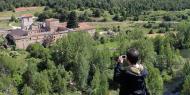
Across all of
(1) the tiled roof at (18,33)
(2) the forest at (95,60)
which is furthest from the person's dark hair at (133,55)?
(1) the tiled roof at (18,33)

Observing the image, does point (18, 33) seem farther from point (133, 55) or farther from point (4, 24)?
point (133, 55)

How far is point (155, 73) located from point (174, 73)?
8.82m

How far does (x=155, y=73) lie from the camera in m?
29.8

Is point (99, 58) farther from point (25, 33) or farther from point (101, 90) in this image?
point (25, 33)

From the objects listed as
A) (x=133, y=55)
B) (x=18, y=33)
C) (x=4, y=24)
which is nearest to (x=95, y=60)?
(x=18, y=33)

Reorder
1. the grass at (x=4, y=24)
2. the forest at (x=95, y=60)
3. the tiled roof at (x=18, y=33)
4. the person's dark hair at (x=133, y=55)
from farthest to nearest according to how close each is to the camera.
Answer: the grass at (x=4, y=24) < the tiled roof at (x=18, y=33) < the forest at (x=95, y=60) < the person's dark hair at (x=133, y=55)

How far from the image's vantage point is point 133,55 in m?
6.86

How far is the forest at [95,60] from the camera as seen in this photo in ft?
101

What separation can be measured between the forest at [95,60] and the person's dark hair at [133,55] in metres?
21.0

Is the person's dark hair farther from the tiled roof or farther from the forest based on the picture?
the tiled roof

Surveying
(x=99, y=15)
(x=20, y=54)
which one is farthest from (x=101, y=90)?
(x=99, y=15)

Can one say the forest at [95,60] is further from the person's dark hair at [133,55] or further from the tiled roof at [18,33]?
the person's dark hair at [133,55]

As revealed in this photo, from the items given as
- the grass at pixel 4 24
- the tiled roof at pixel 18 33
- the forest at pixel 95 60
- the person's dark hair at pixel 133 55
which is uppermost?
the person's dark hair at pixel 133 55

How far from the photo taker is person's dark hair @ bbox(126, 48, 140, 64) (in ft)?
22.5
